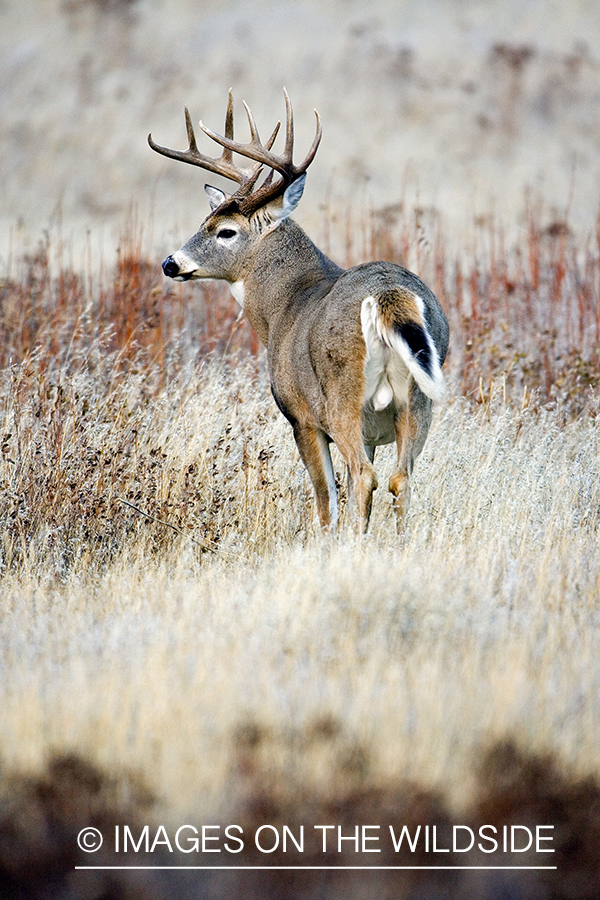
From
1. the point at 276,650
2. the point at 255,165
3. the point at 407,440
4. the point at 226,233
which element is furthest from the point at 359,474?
the point at 255,165

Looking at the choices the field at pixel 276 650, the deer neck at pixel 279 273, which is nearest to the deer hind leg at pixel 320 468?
the field at pixel 276 650

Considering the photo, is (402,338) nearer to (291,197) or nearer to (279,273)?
(279,273)

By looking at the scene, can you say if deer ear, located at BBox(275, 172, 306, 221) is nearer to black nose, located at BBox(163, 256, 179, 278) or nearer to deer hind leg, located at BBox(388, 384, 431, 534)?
black nose, located at BBox(163, 256, 179, 278)

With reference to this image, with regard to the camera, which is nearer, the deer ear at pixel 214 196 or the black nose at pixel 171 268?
the black nose at pixel 171 268

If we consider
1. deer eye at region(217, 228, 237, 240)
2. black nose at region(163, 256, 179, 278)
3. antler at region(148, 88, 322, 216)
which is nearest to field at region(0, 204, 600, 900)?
black nose at region(163, 256, 179, 278)

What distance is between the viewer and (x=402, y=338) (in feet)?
15.4

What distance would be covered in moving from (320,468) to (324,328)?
0.80 meters

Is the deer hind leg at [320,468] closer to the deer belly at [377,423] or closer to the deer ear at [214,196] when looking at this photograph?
the deer belly at [377,423]

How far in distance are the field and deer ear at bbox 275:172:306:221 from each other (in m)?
1.41

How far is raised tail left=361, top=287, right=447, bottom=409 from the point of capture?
4613 mm

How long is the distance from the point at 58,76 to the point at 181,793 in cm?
4933

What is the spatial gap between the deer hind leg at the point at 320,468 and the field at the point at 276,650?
21 cm

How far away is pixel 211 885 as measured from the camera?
264 centimetres

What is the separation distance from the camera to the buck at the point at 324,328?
4.93m
